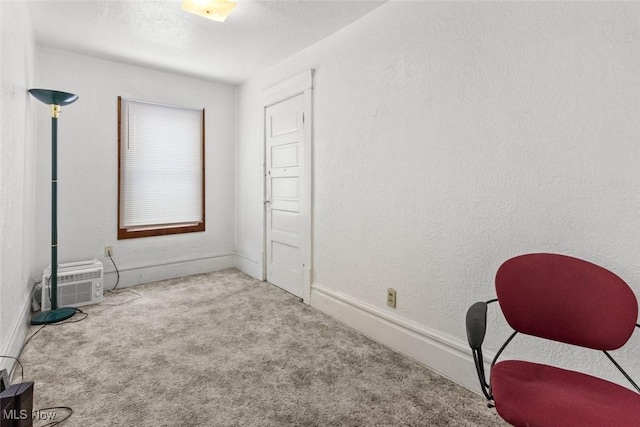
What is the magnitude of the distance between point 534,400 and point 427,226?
121 centimetres

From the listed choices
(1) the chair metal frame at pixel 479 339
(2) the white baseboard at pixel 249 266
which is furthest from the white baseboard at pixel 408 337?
(2) the white baseboard at pixel 249 266

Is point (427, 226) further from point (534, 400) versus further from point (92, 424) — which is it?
point (92, 424)

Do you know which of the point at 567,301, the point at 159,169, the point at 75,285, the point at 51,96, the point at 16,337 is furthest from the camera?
the point at 159,169

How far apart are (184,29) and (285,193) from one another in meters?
1.76

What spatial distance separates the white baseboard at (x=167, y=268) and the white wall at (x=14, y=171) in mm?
946

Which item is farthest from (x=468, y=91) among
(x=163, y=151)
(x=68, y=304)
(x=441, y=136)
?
(x=68, y=304)

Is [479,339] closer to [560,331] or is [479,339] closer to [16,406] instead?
[560,331]

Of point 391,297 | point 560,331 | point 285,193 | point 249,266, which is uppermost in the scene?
point 285,193

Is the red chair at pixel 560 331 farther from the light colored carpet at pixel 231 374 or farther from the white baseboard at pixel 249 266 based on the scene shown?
the white baseboard at pixel 249 266

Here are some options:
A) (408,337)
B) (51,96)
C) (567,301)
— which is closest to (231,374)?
(408,337)

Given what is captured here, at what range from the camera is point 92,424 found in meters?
1.63

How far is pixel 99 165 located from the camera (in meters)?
3.65

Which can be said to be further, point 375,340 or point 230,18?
point 230,18

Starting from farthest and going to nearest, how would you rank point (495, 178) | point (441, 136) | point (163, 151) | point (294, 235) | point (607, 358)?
point (163, 151), point (294, 235), point (441, 136), point (495, 178), point (607, 358)
